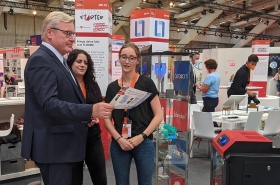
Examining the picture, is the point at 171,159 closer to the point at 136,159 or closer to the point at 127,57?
the point at 136,159

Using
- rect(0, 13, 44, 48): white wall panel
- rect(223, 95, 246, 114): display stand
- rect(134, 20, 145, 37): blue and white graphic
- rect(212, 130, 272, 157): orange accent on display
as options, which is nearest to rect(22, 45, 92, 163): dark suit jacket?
rect(212, 130, 272, 157): orange accent on display

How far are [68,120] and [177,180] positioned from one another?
1627mm

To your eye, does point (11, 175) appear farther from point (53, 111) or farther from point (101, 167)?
point (53, 111)

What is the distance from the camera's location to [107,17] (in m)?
3.79

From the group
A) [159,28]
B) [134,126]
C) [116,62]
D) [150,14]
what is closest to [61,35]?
[134,126]

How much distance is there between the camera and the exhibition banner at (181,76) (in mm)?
2543

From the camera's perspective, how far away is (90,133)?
217 cm

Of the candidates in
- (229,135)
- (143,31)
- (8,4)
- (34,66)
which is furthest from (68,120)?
(8,4)

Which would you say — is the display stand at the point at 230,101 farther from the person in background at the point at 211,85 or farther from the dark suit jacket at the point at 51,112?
the dark suit jacket at the point at 51,112

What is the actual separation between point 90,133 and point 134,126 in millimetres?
433

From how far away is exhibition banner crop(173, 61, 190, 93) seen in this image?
100 inches

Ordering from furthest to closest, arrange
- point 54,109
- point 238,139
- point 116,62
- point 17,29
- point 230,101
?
point 17,29 < point 116,62 < point 230,101 < point 238,139 < point 54,109

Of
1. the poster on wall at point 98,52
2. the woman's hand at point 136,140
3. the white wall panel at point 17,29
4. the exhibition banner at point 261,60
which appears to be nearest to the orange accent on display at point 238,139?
the woman's hand at point 136,140

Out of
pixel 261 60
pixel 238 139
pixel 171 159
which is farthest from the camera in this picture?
pixel 261 60
